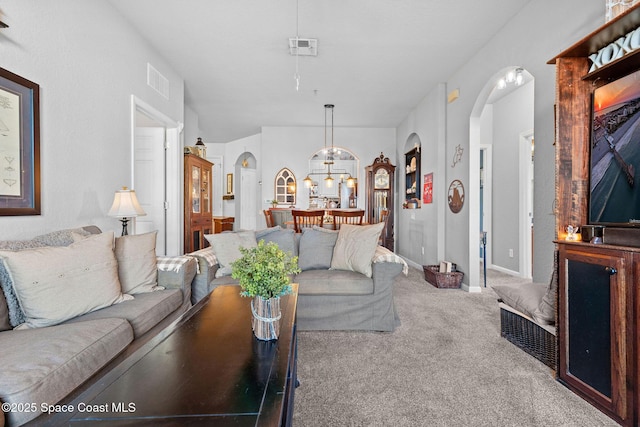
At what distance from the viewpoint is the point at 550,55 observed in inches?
107

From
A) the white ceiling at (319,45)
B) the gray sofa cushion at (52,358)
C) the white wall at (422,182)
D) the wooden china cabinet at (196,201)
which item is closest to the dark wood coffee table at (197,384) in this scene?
the gray sofa cushion at (52,358)

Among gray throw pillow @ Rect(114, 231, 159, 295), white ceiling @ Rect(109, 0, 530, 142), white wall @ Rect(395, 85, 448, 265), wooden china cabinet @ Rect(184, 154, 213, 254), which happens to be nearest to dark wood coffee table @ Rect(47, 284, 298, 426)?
gray throw pillow @ Rect(114, 231, 159, 295)

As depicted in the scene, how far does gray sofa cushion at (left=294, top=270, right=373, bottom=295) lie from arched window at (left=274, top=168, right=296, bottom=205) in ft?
14.8

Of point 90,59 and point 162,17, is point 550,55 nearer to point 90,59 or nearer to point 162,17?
point 162,17

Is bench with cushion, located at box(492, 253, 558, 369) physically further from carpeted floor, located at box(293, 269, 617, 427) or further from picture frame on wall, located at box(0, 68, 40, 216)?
picture frame on wall, located at box(0, 68, 40, 216)

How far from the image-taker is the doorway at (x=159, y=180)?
436 centimetres

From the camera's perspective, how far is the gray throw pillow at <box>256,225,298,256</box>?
330 centimetres

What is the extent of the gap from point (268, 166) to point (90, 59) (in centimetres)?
462

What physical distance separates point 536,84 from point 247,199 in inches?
289

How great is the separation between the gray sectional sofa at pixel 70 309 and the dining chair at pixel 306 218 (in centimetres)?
221

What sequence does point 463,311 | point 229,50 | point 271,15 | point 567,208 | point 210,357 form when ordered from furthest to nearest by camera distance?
point 229,50 → point 463,311 → point 271,15 → point 567,208 → point 210,357

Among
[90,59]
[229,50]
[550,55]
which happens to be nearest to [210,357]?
[90,59]

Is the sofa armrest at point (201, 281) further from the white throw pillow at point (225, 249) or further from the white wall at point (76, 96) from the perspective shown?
the white wall at point (76, 96)

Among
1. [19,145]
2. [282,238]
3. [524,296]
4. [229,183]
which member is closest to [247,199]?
[229,183]
